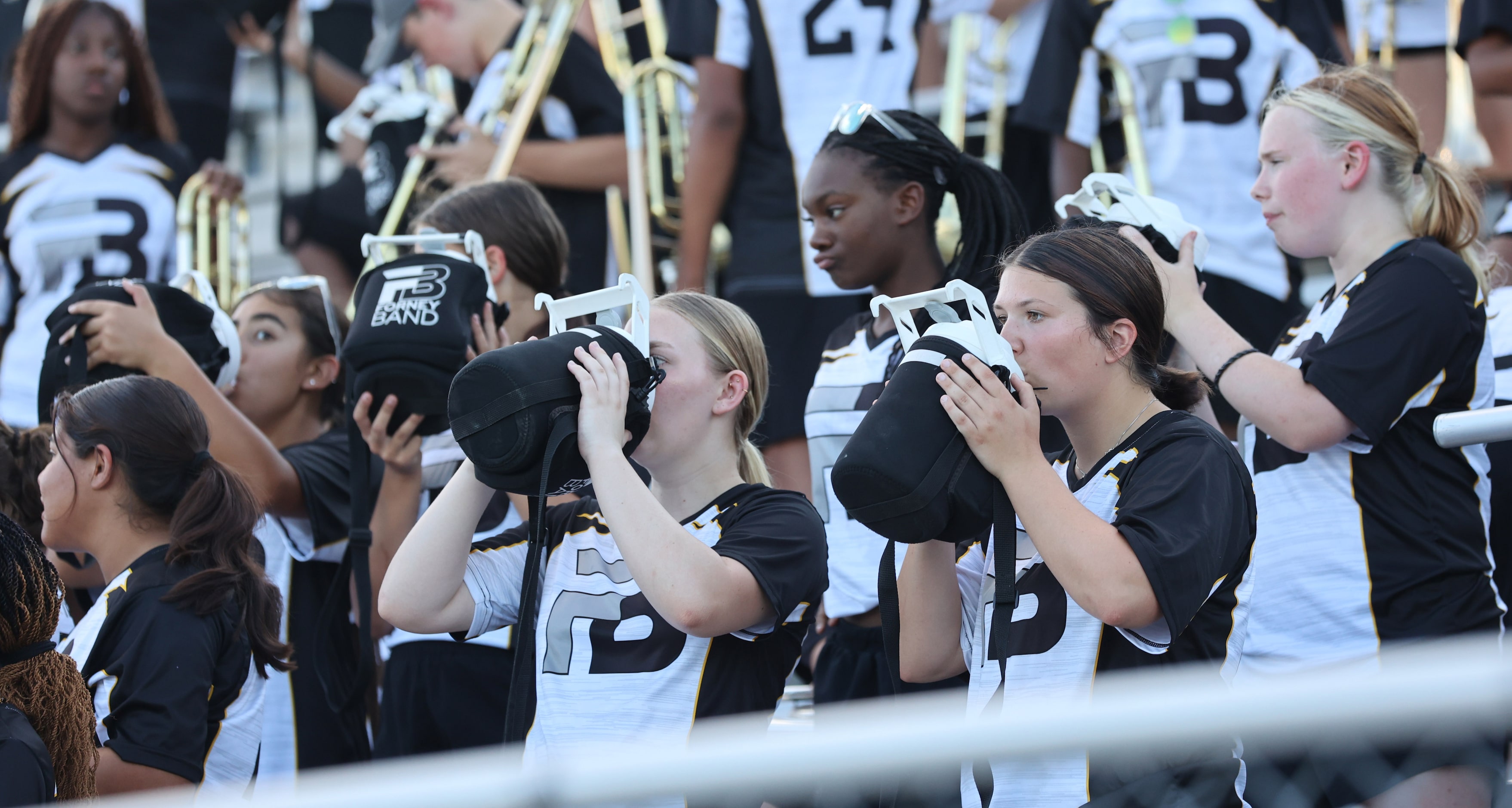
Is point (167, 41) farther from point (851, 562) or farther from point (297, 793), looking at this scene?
point (297, 793)

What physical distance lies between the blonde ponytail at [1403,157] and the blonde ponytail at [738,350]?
1.11 m

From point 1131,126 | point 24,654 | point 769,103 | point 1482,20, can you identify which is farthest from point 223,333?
point 1482,20

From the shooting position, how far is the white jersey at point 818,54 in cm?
421

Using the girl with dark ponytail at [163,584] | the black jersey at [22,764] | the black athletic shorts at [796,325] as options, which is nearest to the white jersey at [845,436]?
the black athletic shorts at [796,325]

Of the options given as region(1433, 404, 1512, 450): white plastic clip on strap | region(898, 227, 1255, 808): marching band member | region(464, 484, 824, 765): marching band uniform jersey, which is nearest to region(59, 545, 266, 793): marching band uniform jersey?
region(464, 484, 824, 765): marching band uniform jersey

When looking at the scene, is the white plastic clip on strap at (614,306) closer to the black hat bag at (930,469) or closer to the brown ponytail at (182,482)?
the black hat bag at (930,469)

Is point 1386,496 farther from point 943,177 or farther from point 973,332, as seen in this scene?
point 943,177

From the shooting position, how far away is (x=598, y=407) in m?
2.12

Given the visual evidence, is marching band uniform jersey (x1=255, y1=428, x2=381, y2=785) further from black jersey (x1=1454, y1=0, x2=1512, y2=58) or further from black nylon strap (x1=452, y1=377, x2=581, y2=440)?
black jersey (x1=1454, y1=0, x2=1512, y2=58)

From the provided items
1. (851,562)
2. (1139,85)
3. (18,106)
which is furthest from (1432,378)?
(18,106)

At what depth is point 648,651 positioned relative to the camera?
225 cm

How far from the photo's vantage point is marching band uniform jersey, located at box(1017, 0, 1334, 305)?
12.8 feet

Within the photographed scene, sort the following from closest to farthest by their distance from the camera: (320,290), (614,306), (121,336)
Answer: (614,306) < (121,336) < (320,290)

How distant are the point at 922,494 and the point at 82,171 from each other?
397cm
